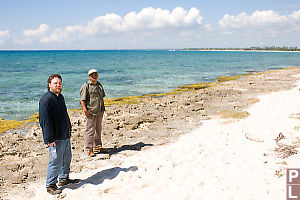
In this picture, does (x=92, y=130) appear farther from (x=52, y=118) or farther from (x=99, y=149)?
(x=52, y=118)

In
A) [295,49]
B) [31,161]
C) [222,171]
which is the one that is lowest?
[31,161]

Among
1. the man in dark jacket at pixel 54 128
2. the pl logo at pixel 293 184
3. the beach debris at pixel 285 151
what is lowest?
the pl logo at pixel 293 184

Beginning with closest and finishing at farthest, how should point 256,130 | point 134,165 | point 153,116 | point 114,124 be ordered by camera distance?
point 134,165
point 256,130
point 114,124
point 153,116

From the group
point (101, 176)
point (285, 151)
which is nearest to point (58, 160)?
point (101, 176)

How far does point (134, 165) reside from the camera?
6.07 m

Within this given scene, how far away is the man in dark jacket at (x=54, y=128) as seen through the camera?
432cm

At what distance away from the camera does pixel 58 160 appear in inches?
183

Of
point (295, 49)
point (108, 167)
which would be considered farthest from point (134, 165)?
point (295, 49)

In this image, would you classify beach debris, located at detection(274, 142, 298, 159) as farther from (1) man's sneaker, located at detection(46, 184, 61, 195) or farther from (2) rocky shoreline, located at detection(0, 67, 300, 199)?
(1) man's sneaker, located at detection(46, 184, 61, 195)

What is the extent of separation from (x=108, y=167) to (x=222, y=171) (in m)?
2.89

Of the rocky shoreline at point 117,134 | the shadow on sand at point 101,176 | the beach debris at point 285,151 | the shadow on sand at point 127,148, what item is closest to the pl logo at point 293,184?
→ the beach debris at point 285,151

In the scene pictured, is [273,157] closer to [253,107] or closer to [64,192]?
[64,192]

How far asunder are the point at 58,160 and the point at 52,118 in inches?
34.7

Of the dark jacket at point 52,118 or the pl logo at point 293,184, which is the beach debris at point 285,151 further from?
the dark jacket at point 52,118
